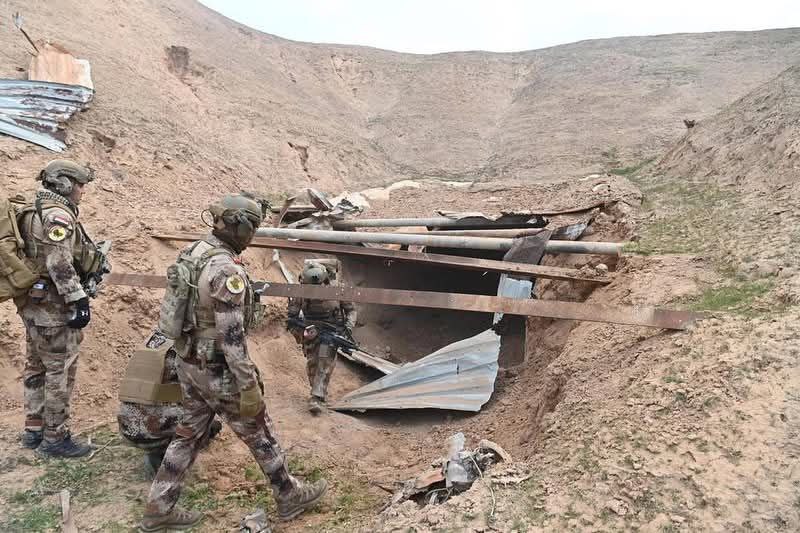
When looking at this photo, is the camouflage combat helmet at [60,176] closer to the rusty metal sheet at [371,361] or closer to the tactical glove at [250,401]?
A: the tactical glove at [250,401]

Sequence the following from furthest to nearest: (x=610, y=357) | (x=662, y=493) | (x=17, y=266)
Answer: (x=610, y=357) → (x=17, y=266) → (x=662, y=493)

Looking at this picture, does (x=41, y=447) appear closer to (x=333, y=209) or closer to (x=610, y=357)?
(x=610, y=357)

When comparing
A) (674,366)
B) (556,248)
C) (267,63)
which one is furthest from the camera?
(267,63)

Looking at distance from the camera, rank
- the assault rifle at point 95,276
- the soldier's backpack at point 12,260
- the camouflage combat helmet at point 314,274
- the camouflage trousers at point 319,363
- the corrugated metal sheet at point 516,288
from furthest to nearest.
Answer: the corrugated metal sheet at point 516,288
the camouflage combat helmet at point 314,274
the camouflage trousers at point 319,363
the assault rifle at point 95,276
the soldier's backpack at point 12,260

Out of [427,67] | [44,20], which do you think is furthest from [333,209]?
[427,67]

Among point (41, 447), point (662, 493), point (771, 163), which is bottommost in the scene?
point (41, 447)

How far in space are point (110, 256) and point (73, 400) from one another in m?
1.82

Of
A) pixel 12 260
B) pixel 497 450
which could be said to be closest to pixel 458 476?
pixel 497 450

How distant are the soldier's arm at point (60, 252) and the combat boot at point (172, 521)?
1.61 meters

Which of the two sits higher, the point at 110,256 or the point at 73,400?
the point at 110,256

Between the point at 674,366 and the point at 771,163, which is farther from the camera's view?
the point at 771,163

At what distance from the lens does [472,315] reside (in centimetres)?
898

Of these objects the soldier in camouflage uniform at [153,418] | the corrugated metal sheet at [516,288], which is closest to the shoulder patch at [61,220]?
the soldier in camouflage uniform at [153,418]

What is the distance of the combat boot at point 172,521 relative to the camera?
9.94 ft
